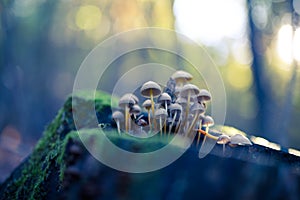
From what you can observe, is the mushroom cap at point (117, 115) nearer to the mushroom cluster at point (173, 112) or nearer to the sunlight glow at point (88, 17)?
the mushroom cluster at point (173, 112)

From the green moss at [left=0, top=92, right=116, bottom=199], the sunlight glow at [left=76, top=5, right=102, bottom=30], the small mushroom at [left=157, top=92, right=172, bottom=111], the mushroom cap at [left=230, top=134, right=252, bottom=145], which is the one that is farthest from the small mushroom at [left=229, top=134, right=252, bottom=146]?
the sunlight glow at [left=76, top=5, right=102, bottom=30]

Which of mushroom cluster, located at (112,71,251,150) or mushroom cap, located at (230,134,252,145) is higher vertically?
mushroom cluster, located at (112,71,251,150)

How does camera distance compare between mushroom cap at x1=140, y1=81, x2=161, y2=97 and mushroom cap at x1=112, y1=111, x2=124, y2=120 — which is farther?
mushroom cap at x1=112, y1=111, x2=124, y2=120

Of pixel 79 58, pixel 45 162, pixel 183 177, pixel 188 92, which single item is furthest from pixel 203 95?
pixel 79 58

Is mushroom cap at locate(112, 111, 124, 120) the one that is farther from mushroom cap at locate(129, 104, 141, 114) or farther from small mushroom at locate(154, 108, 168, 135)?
small mushroom at locate(154, 108, 168, 135)

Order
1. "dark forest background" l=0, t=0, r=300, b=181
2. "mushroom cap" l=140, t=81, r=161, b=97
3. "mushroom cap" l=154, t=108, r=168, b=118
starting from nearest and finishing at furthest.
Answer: "mushroom cap" l=154, t=108, r=168, b=118 → "mushroom cap" l=140, t=81, r=161, b=97 → "dark forest background" l=0, t=0, r=300, b=181

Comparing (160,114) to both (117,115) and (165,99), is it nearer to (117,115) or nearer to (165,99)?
(165,99)

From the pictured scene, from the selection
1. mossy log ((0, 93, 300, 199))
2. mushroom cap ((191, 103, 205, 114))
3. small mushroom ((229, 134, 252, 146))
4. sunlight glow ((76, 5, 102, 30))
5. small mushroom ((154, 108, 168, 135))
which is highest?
sunlight glow ((76, 5, 102, 30))

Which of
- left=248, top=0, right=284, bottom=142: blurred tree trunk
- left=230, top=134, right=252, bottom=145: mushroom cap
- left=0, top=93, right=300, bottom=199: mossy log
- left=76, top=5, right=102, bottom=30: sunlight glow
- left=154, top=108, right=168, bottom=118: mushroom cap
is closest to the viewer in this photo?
left=0, top=93, right=300, bottom=199: mossy log
